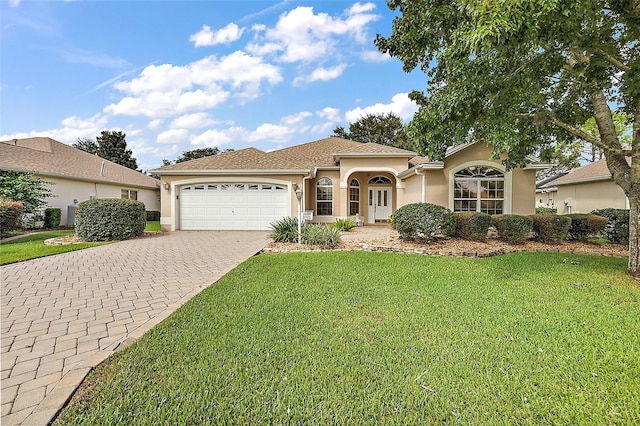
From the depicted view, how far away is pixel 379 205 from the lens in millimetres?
19422

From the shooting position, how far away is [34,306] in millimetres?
4605

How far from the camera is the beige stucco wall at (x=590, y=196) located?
16.0 meters

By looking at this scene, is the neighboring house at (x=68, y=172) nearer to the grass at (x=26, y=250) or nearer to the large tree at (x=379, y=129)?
the grass at (x=26, y=250)

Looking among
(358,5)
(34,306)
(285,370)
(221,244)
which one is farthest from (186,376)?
(358,5)

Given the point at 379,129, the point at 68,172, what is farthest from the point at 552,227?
the point at 379,129

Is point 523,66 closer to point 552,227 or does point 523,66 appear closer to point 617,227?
point 552,227

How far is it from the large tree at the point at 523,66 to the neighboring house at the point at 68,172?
18910 mm

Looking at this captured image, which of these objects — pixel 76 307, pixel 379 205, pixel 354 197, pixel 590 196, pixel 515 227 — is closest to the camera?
pixel 76 307

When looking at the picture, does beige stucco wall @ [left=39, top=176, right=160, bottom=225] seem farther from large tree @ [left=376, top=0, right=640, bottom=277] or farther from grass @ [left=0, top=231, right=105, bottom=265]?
large tree @ [left=376, top=0, right=640, bottom=277]

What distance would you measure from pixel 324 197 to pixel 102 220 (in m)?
11.3

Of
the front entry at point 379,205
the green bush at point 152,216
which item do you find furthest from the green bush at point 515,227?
the green bush at point 152,216

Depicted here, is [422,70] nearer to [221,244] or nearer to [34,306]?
[221,244]

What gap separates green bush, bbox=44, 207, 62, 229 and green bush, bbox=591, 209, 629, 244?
2585 centimetres

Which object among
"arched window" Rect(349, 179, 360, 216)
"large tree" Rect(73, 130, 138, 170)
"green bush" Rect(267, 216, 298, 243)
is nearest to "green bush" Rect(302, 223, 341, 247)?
"green bush" Rect(267, 216, 298, 243)
